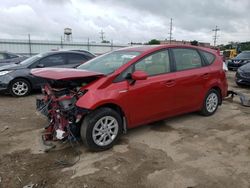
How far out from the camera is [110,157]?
140 inches

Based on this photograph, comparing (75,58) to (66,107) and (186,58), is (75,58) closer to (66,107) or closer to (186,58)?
(186,58)

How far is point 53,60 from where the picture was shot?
8.02 metres

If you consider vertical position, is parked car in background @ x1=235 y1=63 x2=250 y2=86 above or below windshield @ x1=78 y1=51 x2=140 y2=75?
below

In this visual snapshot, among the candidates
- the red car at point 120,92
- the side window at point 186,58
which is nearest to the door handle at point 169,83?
the red car at point 120,92

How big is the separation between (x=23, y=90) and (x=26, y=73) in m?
0.53

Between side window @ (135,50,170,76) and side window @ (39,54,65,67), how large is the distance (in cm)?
462

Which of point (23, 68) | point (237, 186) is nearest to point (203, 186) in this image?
point (237, 186)

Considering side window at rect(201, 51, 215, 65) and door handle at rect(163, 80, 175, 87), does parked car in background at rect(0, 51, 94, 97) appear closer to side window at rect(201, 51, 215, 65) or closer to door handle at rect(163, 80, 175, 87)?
door handle at rect(163, 80, 175, 87)

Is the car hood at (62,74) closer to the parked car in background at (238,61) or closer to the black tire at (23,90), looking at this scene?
the black tire at (23,90)

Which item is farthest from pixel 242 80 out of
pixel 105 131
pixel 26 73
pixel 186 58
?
pixel 26 73

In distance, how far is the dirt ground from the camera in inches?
117

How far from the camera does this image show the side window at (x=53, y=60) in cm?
786

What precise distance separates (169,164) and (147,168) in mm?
336

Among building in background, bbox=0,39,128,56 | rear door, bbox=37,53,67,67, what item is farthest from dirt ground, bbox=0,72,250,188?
building in background, bbox=0,39,128,56
